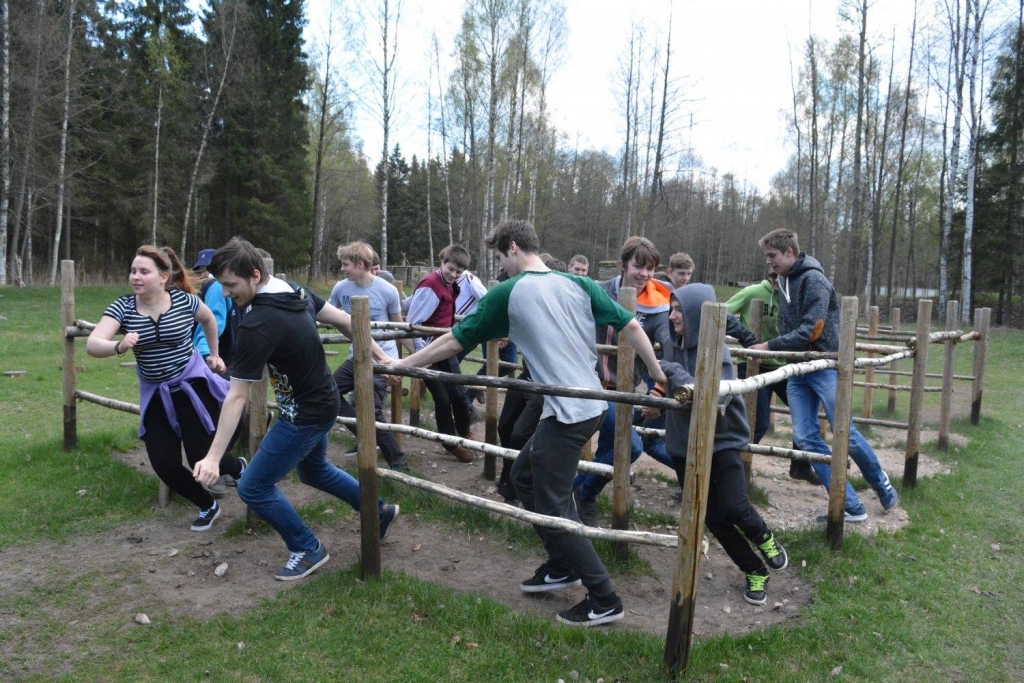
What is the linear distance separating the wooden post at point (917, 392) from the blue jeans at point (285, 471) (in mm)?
4405

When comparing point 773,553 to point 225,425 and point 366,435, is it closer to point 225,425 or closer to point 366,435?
point 366,435

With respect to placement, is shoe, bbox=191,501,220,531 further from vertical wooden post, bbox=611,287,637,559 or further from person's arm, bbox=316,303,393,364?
vertical wooden post, bbox=611,287,637,559

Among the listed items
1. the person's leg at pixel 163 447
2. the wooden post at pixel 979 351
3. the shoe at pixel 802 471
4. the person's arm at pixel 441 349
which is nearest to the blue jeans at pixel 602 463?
the person's arm at pixel 441 349

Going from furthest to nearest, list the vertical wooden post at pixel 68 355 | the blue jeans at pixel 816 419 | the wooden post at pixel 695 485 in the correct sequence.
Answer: the vertical wooden post at pixel 68 355 < the blue jeans at pixel 816 419 < the wooden post at pixel 695 485

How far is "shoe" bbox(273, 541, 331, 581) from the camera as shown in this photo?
382 centimetres

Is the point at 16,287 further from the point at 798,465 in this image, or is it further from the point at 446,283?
the point at 798,465

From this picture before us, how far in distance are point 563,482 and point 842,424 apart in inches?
76.4

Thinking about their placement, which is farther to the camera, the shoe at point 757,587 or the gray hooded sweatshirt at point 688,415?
the shoe at point 757,587

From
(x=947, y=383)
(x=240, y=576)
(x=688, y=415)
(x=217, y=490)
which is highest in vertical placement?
(x=688, y=415)

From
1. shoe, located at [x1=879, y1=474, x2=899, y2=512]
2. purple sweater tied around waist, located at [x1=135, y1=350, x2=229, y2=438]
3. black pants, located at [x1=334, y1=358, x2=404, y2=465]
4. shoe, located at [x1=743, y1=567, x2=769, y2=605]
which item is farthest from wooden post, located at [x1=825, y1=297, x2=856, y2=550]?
purple sweater tied around waist, located at [x1=135, y1=350, x2=229, y2=438]

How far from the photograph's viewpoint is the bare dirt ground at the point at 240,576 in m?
3.49

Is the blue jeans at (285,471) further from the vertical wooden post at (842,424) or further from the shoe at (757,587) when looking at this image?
the vertical wooden post at (842,424)

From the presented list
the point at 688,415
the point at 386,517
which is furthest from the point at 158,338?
the point at 688,415

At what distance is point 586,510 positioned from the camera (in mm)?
4574
